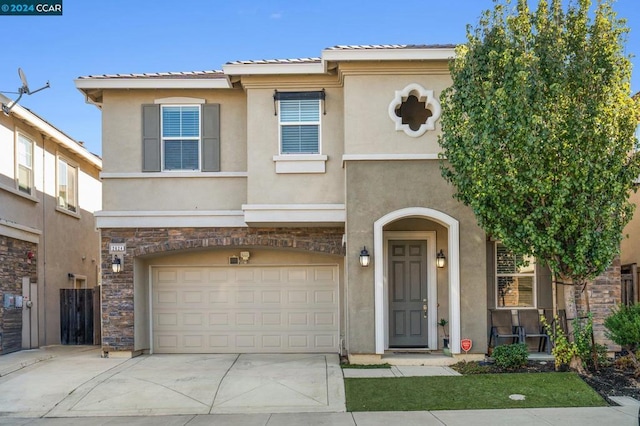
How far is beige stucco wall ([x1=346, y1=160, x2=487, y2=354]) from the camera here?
1216 cm

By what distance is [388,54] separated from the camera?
12133 mm

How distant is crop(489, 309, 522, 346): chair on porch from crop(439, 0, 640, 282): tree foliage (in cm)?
258

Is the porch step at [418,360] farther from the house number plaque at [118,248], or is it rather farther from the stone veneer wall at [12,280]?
the stone veneer wall at [12,280]

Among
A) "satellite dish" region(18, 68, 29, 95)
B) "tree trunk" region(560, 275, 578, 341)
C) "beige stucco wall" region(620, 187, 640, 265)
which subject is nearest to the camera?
"tree trunk" region(560, 275, 578, 341)

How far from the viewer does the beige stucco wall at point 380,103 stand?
12.3 metres

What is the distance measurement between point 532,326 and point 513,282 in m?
0.99

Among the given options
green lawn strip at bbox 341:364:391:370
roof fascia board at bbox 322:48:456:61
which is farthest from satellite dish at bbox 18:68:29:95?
green lawn strip at bbox 341:364:391:370

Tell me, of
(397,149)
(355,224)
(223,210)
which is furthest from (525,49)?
(223,210)

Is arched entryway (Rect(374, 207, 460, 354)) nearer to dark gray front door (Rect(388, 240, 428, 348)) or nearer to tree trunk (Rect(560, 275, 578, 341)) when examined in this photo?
dark gray front door (Rect(388, 240, 428, 348))

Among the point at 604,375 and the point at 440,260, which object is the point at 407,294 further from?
the point at 604,375

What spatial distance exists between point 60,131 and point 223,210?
6403 mm

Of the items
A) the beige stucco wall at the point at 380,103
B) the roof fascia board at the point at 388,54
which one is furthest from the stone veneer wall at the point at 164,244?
the roof fascia board at the point at 388,54

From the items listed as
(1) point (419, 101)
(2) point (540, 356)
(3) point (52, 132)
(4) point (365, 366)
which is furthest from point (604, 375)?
(3) point (52, 132)

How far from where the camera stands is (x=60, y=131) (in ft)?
55.9
